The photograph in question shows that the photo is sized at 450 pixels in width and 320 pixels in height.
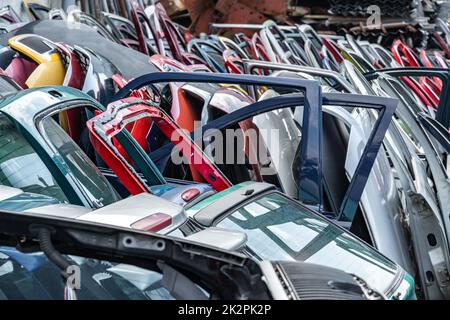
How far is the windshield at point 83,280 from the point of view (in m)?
1.90

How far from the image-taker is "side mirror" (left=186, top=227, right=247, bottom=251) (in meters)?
1.95

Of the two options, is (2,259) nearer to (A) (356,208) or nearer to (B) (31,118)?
(B) (31,118)

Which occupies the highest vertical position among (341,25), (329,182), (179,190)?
(179,190)

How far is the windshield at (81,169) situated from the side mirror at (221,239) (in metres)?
1.11

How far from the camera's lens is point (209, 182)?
3.78 meters

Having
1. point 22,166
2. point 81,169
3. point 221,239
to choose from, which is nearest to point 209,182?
point 81,169

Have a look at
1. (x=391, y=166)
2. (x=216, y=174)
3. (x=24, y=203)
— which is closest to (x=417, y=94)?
(x=391, y=166)

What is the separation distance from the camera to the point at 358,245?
9.57 ft

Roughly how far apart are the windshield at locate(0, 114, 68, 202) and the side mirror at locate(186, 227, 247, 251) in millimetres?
Answer: 1151

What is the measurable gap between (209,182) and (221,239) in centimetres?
179

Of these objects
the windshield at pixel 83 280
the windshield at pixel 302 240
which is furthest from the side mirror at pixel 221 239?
the windshield at pixel 302 240

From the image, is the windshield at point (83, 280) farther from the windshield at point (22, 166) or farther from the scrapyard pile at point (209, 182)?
the windshield at point (22, 166)

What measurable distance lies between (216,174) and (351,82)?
1.96m

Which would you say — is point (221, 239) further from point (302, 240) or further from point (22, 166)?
point (22, 166)
